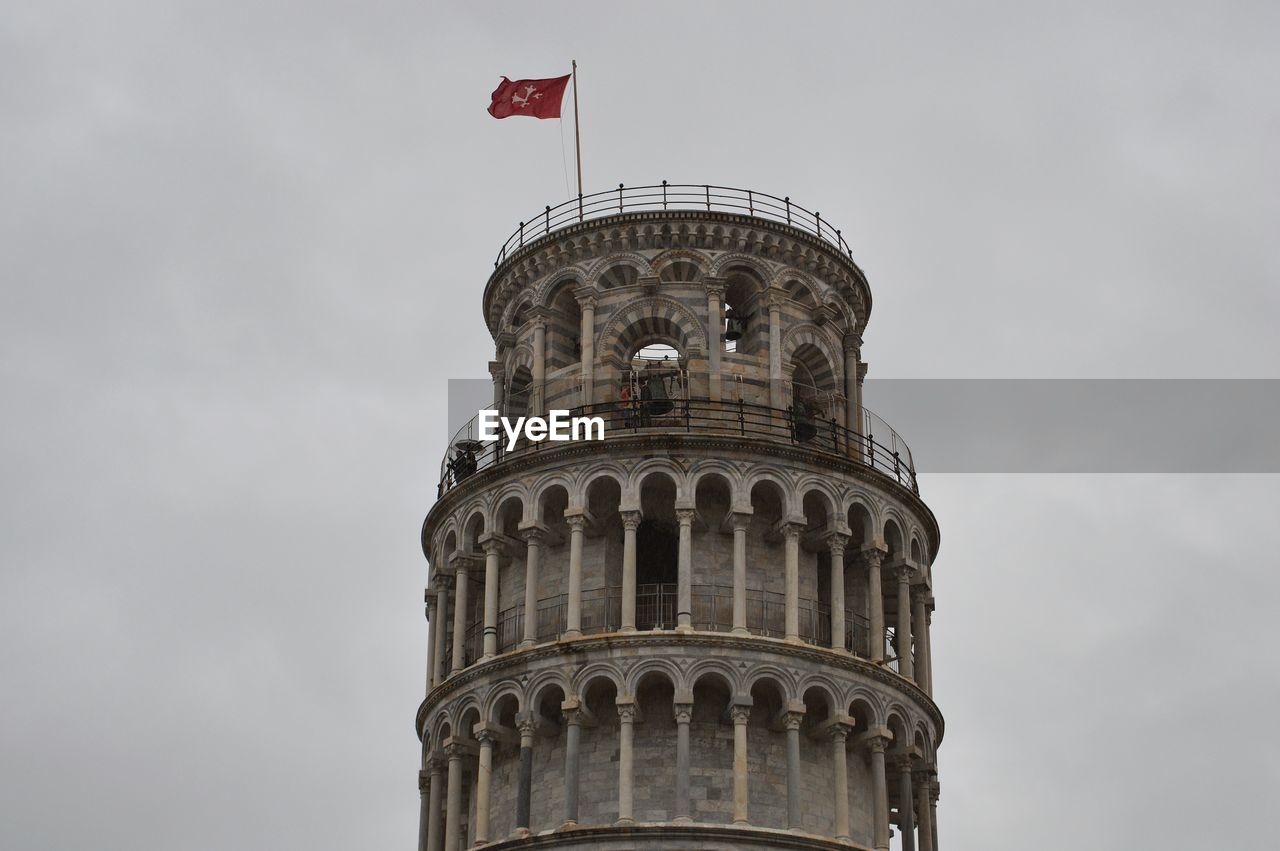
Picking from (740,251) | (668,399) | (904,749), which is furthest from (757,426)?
(904,749)

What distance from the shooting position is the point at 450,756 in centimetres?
6034

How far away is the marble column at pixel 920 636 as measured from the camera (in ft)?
207

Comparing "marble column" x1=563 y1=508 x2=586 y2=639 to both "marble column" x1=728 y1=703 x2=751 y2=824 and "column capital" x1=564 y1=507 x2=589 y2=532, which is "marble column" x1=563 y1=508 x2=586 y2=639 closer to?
"column capital" x1=564 y1=507 x2=589 y2=532

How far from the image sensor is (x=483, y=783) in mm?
58281

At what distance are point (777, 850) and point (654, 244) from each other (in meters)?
21.9

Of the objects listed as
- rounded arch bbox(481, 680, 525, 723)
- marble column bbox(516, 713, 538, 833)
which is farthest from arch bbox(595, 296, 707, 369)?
marble column bbox(516, 713, 538, 833)

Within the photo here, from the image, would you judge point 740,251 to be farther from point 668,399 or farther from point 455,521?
point 455,521

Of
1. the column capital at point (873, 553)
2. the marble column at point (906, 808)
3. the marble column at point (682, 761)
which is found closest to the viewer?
the marble column at point (682, 761)

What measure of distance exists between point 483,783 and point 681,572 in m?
8.95

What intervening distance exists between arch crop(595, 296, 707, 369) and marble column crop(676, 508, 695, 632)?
676cm

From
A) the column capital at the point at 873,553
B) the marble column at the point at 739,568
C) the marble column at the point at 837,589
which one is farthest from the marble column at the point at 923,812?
the marble column at the point at 739,568

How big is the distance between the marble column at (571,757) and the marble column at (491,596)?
3802 millimetres

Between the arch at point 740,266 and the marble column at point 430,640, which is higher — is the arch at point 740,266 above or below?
above

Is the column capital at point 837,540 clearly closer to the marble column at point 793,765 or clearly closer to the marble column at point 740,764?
the marble column at point 793,765
